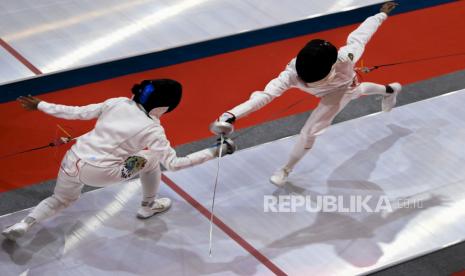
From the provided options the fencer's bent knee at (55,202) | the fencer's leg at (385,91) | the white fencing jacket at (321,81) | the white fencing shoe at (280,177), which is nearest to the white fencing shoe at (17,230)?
the fencer's bent knee at (55,202)

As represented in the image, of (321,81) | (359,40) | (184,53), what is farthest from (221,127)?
(184,53)

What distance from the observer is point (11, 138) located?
4.47m

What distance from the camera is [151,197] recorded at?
3.88m

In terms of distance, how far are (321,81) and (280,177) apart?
2.10 feet

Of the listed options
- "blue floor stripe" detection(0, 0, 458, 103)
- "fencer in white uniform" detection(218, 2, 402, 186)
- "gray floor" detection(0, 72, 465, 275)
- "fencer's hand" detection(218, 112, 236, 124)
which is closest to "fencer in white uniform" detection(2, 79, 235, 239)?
"fencer's hand" detection(218, 112, 236, 124)

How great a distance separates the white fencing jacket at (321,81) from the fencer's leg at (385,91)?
0.69 ft

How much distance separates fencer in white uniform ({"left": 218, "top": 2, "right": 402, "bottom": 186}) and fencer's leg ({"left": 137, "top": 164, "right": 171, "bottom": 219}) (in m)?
0.46

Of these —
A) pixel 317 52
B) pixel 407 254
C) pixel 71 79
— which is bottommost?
pixel 407 254

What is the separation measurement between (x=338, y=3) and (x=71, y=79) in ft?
6.87

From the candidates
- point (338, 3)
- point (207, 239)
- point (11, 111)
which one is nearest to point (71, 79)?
point (11, 111)

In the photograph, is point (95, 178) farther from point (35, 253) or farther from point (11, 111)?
point (11, 111)

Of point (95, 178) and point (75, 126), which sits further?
point (75, 126)

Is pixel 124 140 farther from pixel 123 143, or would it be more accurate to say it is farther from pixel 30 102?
pixel 30 102

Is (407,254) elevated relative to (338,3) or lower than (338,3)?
lower
